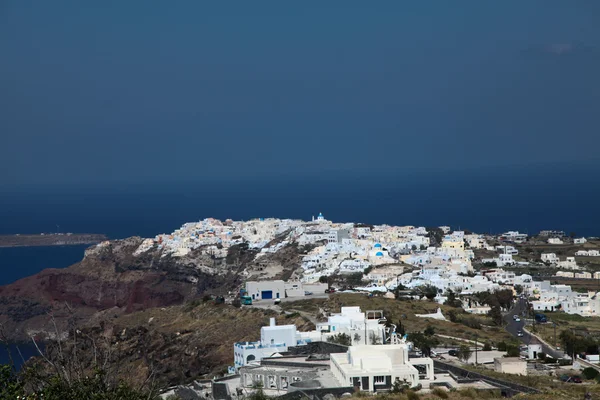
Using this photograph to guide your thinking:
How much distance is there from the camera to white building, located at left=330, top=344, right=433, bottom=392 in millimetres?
21219

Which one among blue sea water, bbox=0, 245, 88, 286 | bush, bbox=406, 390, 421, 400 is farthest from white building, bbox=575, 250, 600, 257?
bush, bbox=406, 390, 421, 400

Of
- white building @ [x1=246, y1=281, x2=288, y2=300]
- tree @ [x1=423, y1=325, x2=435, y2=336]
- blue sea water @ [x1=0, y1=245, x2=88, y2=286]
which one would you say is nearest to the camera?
tree @ [x1=423, y1=325, x2=435, y2=336]

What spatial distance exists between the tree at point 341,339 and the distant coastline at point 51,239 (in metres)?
101

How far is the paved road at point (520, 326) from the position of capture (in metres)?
33.6

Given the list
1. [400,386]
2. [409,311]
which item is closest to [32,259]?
[409,311]

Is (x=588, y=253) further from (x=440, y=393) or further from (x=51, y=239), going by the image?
(x=51, y=239)

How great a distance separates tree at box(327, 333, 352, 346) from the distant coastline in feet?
332

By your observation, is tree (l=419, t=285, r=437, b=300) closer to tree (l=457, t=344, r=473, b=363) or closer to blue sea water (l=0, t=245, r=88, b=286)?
tree (l=457, t=344, r=473, b=363)

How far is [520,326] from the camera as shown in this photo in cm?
4194

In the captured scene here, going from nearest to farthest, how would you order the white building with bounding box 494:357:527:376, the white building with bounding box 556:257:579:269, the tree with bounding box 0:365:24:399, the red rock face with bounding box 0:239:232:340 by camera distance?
the tree with bounding box 0:365:24:399 → the white building with bounding box 494:357:527:376 → the white building with bounding box 556:257:579:269 → the red rock face with bounding box 0:239:232:340

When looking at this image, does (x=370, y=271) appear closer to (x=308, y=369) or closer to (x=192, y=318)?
(x=192, y=318)

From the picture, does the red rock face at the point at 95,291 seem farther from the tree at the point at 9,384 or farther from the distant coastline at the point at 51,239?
the tree at the point at 9,384

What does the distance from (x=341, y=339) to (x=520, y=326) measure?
1569 centimetres

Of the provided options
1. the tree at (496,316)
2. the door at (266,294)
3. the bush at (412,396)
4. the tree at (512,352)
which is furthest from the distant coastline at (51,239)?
the bush at (412,396)
